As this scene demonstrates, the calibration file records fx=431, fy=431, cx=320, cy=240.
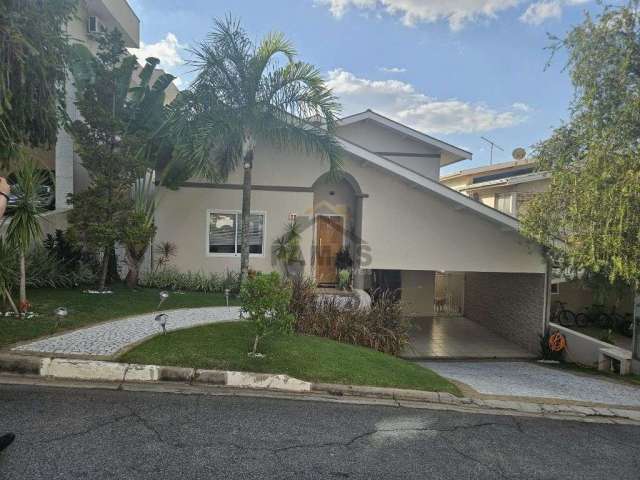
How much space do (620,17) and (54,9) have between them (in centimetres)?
1012

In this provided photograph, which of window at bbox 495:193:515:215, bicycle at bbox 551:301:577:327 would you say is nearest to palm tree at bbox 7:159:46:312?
window at bbox 495:193:515:215

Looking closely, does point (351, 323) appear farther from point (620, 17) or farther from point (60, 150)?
point (60, 150)

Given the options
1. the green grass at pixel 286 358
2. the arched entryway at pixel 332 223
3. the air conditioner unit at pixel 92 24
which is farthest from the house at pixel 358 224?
the air conditioner unit at pixel 92 24

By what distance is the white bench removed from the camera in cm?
1060

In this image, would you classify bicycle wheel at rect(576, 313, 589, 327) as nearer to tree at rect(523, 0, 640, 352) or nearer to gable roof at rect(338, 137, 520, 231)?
gable roof at rect(338, 137, 520, 231)

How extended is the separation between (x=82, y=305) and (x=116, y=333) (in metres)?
2.18

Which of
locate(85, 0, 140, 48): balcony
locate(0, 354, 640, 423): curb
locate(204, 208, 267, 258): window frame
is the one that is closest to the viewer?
locate(0, 354, 640, 423): curb

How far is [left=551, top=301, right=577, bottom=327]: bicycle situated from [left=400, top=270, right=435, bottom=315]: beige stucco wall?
5003 millimetres

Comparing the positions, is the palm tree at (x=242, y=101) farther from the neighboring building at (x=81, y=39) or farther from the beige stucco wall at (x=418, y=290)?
the beige stucco wall at (x=418, y=290)

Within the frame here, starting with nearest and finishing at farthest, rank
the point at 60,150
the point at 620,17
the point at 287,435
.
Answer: the point at 287,435 → the point at 620,17 → the point at 60,150

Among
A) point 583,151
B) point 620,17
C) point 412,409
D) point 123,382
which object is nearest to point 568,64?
point 620,17

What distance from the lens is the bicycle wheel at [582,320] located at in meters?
17.8

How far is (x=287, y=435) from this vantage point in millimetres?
4633

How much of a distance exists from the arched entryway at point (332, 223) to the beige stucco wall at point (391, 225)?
133cm
